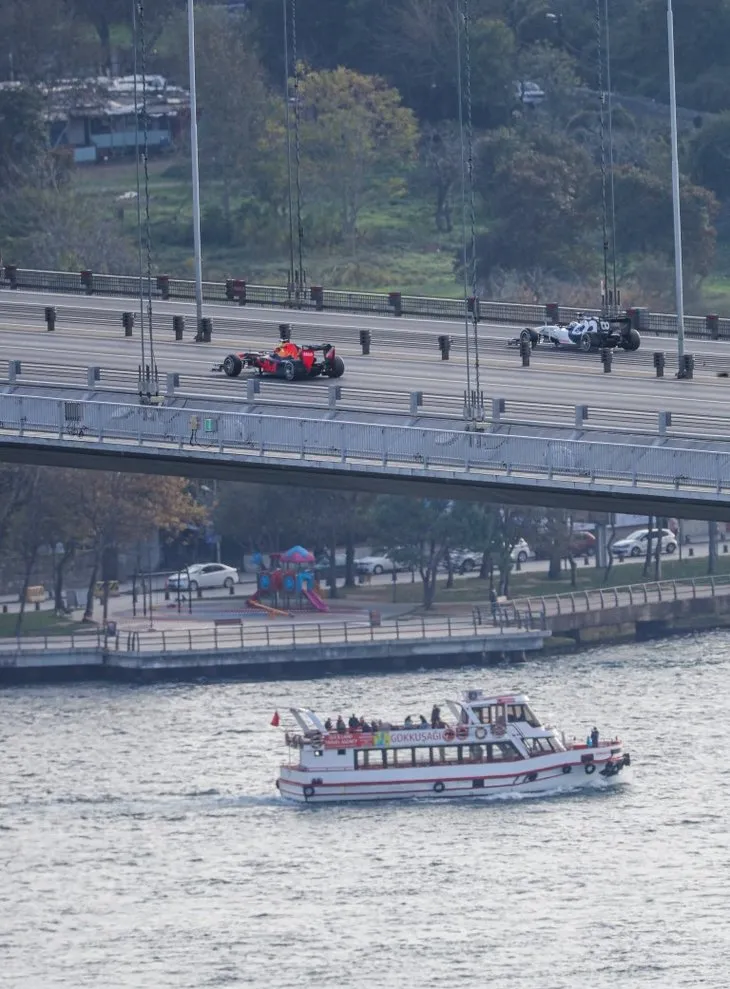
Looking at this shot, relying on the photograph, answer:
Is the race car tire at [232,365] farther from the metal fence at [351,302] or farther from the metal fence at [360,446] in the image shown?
the metal fence at [351,302]

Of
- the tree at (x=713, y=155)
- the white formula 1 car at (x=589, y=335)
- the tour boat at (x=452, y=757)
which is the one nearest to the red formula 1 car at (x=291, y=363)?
the white formula 1 car at (x=589, y=335)

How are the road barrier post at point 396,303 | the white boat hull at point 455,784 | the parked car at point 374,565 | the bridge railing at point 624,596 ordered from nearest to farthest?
the road barrier post at point 396,303 < the white boat hull at point 455,784 < the bridge railing at point 624,596 < the parked car at point 374,565

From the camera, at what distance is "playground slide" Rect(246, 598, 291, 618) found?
400 feet

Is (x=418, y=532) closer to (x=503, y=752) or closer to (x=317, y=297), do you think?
(x=503, y=752)

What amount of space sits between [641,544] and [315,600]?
1802cm

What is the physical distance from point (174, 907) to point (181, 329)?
1630 centimetres

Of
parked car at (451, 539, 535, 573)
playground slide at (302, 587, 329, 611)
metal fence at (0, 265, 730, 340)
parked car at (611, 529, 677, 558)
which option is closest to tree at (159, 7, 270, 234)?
parked car at (451, 539, 535, 573)

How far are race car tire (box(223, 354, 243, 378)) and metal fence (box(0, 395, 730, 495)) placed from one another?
467 inches

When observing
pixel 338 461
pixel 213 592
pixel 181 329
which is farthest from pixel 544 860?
pixel 213 592

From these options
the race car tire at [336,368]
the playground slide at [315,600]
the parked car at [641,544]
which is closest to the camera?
the race car tire at [336,368]

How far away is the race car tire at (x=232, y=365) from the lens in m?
74.4

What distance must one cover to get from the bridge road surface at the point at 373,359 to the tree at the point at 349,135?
61.9 m

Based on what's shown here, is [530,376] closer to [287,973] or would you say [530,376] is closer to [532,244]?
[287,973]

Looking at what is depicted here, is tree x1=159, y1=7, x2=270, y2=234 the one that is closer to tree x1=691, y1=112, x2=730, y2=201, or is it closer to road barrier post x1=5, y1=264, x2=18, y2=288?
tree x1=691, y1=112, x2=730, y2=201
